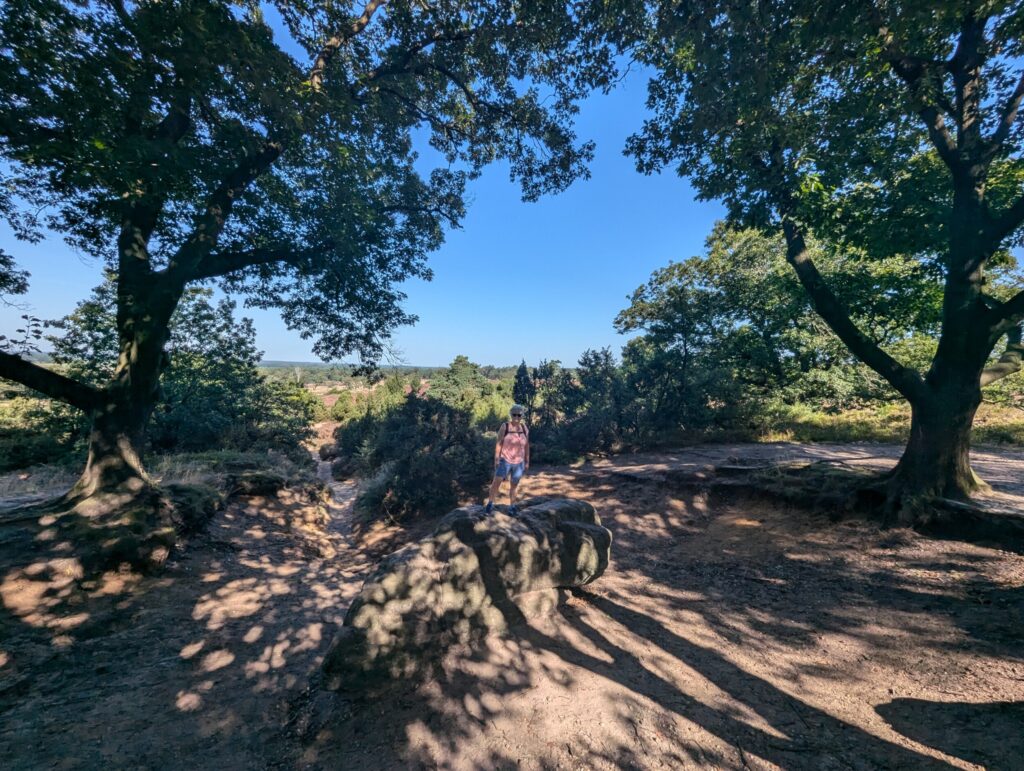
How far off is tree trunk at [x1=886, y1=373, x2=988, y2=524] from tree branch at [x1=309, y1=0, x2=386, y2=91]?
476 inches

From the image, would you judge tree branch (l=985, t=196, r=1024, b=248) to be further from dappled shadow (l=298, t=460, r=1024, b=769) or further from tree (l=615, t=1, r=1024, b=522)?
dappled shadow (l=298, t=460, r=1024, b=769)

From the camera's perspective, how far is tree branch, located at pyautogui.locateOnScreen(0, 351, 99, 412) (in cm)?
532

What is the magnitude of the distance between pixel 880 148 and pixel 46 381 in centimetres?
1410

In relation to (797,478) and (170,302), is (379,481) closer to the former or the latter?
(170,302)

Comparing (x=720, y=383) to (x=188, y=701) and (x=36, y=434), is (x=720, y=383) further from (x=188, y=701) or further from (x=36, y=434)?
(x=36, y=434)

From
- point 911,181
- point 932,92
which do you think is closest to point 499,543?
point 932,92

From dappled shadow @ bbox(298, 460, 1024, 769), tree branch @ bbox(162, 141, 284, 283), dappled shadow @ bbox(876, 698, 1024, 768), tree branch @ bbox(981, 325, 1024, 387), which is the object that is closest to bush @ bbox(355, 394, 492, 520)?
dappled shadow @ bbox(298, 460, 1024, 769)

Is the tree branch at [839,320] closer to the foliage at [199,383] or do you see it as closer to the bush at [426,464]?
the bush at [426,464]

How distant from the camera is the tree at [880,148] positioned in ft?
13.9

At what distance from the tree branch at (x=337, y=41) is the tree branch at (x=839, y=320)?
28.9 feet

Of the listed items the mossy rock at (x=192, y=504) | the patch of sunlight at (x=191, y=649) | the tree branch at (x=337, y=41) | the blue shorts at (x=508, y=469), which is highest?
the tree branch at (x=337, y=41)

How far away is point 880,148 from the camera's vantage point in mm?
5586

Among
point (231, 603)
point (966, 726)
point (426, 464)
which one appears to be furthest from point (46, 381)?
point (966, 726)

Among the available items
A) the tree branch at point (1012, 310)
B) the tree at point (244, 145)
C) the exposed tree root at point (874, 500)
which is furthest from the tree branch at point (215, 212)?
the tree branch at point (1012, 310)
